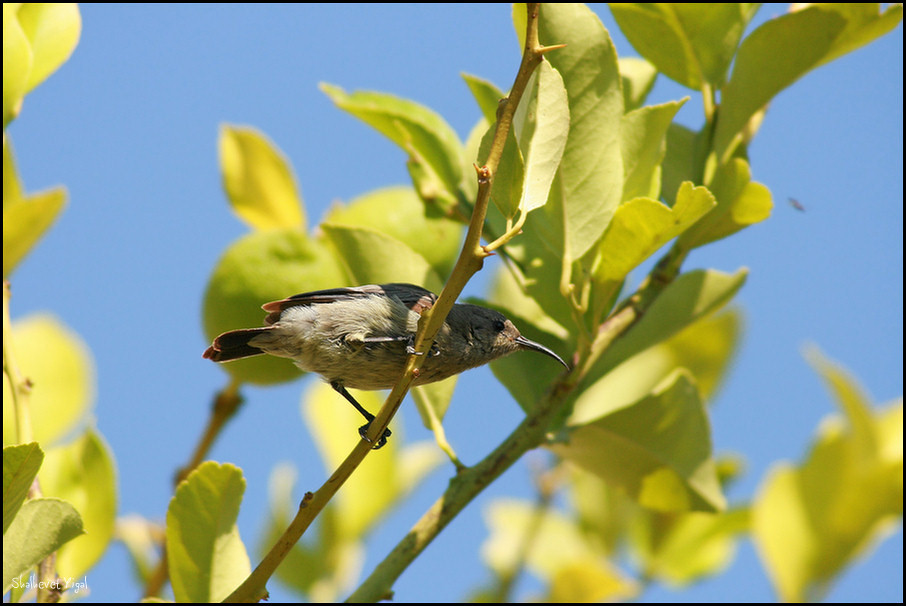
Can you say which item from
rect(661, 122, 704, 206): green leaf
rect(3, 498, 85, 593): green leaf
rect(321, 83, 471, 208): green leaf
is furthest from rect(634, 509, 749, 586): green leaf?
rect(3, 498, 85, 593): green leaf

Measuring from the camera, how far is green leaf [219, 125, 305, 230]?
3.31 meters

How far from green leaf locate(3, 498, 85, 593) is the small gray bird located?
0.67 meters

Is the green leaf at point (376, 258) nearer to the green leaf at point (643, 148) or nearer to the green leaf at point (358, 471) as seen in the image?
the green leaf at point (643, 148)

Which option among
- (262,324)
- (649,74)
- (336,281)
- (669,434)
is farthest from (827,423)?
(262,324)

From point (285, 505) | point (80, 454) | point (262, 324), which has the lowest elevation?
point (285, 505)

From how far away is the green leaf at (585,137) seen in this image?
224 centimetres

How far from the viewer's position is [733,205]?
243 centimetres

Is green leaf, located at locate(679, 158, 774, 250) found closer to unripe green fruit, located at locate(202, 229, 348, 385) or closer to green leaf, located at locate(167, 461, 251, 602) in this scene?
unripe green fruit, located at locate(202, 229, 348, 385)

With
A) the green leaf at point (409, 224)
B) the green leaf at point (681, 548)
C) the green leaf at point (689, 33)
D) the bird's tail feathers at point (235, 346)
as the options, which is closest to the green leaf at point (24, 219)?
the bird's tail feathers at point (235, 346)

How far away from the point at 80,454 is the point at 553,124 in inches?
64.8

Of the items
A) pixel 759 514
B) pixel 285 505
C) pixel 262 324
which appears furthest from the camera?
pixel 285 505

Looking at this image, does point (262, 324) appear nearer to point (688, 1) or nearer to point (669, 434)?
point (669, 434)

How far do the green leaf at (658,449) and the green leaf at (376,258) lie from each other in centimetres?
60

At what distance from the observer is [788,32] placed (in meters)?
2.53
